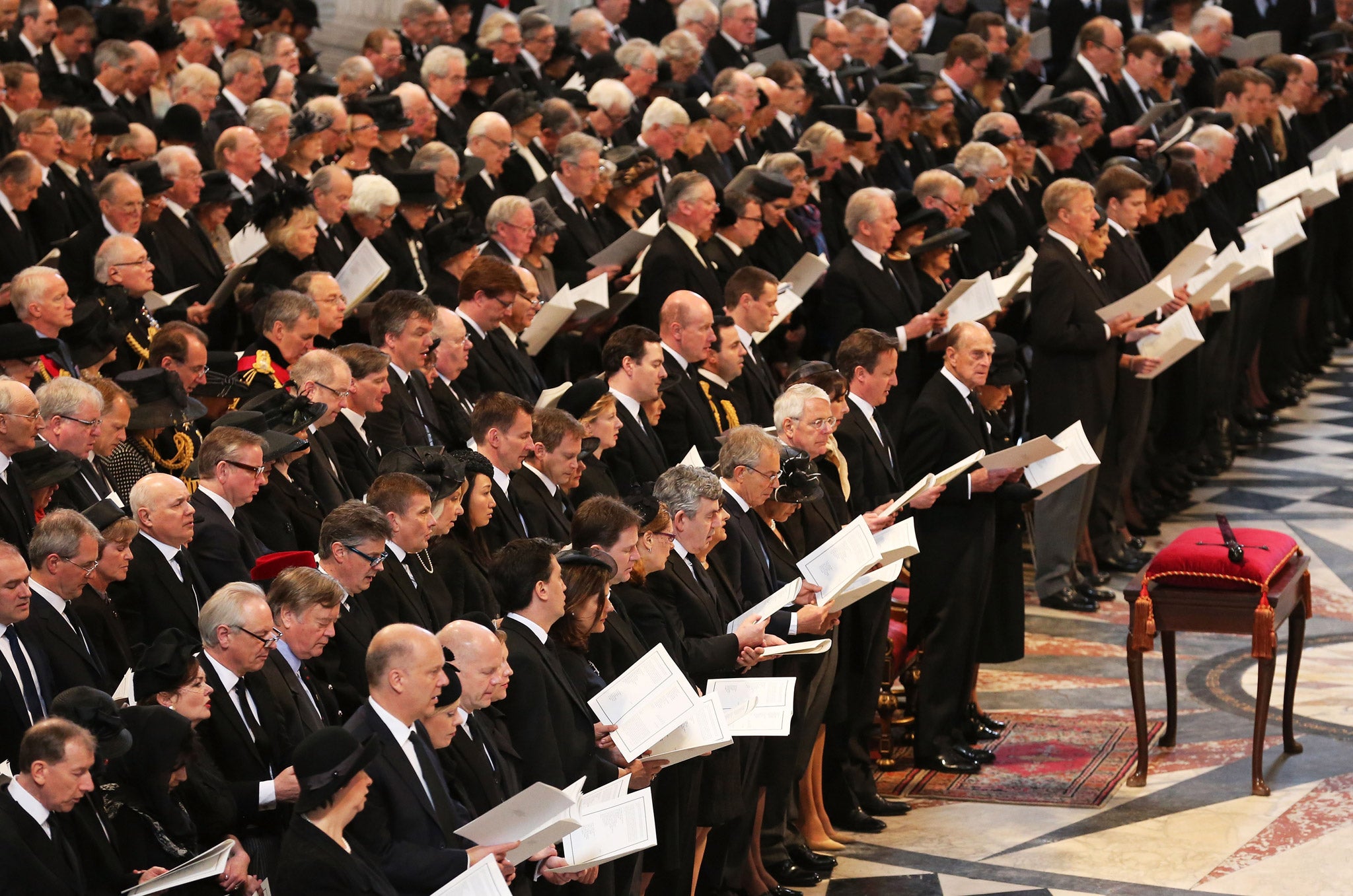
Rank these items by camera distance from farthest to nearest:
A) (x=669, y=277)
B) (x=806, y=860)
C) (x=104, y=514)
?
(x=669, y=277) → (x=806, y=860) → (x=104, y=514)

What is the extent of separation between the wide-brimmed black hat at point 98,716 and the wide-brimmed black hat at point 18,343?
6.51 feet

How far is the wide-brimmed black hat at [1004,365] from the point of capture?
842 cm

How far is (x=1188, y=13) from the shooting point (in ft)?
48.0

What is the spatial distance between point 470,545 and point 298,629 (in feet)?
3.64

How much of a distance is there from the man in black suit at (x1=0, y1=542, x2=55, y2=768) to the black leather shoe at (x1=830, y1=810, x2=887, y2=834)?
3494 millimetres

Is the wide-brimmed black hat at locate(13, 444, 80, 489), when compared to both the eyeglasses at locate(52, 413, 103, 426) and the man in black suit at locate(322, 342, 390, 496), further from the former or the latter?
the man in black suit at locate(322, 342, 390, 496)

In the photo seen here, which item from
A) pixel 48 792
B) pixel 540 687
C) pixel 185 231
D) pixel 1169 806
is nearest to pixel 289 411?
pixel 540 687

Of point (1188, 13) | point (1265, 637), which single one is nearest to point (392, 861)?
point (1265, 637)

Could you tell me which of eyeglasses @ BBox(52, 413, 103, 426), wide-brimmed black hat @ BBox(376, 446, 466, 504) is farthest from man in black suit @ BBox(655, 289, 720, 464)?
eyeglasses @ BBox(52, 413, 103, 426)

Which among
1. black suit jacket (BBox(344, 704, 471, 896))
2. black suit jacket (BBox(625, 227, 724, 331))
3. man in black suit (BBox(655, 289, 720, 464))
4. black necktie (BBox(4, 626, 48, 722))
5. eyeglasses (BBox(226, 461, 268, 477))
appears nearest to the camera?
black suit jacket (BBox(344, 704, 471, 896))

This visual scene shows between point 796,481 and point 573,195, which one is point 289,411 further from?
point 573,195

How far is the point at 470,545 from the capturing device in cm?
618

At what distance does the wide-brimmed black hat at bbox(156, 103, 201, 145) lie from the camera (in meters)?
8.98

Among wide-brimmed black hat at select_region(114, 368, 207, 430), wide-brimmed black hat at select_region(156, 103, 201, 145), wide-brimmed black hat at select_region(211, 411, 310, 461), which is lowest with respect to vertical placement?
wide-brimmed black hat at select_region(211, 411, 310, 461)
